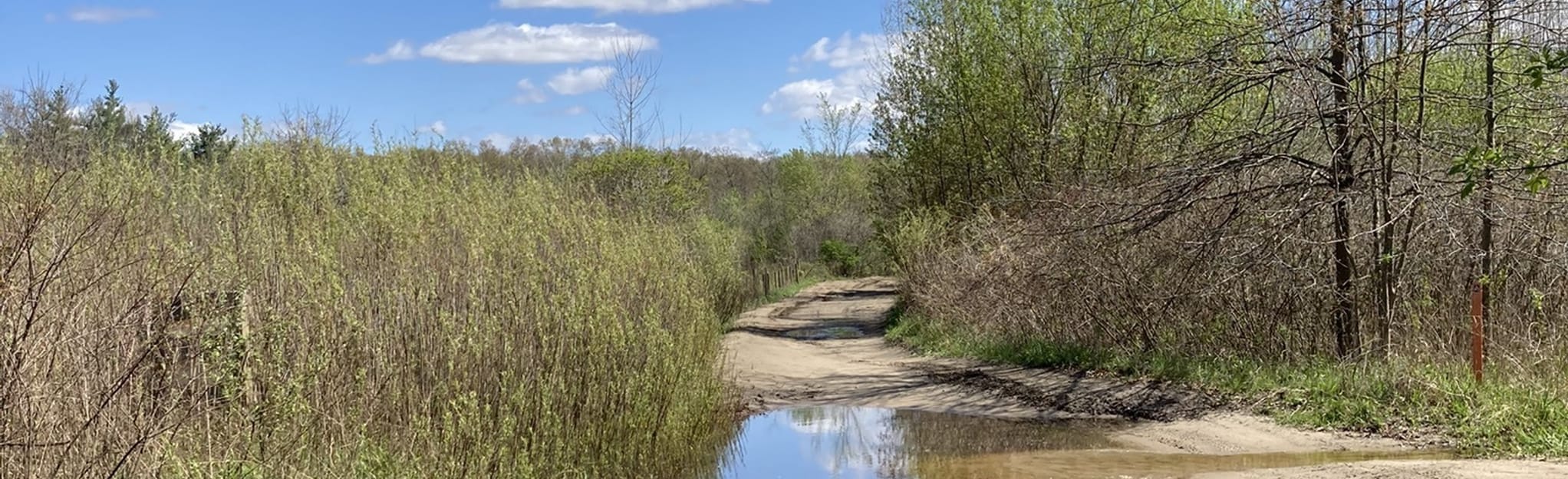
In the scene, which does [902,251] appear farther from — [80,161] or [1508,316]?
[80,161]

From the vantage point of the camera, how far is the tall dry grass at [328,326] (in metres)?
4.96

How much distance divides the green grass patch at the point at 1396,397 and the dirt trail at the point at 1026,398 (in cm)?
33

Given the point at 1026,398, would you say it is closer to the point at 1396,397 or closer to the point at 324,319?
the point at 1396,397

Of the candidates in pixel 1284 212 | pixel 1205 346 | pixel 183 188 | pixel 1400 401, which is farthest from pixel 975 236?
pixel 183 188

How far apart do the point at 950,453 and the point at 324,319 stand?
6817 millimetres

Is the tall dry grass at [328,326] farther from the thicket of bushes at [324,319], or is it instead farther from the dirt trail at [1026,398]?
the dirt trail at [1026,398]

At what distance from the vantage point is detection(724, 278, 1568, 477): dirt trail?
9.34 meters

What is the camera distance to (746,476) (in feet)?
35.7

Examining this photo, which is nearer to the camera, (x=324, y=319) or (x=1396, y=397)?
(x=324, y=319)

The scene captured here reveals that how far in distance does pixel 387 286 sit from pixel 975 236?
15.4m

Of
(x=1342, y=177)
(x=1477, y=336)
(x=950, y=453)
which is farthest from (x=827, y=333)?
(x=1477, y=336)

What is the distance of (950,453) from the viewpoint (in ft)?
38.4

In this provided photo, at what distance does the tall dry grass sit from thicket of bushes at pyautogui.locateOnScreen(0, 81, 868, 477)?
0.02 meters

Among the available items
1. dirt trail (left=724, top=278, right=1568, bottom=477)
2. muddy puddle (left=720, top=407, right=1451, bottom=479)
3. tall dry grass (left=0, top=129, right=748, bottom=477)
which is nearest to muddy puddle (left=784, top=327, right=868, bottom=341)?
dirt trail (left=724, top=278, right=1568, bottom=477)
